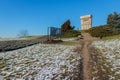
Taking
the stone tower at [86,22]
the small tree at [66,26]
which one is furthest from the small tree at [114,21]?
the stone tower at [86,22]

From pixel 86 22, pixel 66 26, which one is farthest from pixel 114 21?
pixel 86 22

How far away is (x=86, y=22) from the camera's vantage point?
84688 mm

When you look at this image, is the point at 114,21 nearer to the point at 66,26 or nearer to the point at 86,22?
→ the point at 66,26

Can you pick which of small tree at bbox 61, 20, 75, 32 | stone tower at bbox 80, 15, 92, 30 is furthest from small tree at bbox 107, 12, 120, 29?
stone tower at bbox 80, 15, 92, 30

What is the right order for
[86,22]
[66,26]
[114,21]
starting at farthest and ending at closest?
1. [86,22]
2. [66,26]
3. [114,21]

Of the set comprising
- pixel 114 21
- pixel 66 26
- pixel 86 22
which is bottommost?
pixel 66 26

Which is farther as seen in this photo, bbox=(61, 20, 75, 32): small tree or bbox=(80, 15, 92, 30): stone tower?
bbox=(80, 15, 92, 30): stone tower

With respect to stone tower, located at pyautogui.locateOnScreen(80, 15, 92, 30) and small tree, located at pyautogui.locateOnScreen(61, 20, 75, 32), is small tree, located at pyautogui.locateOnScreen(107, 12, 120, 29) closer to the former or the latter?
small tree, located at pyautogui.locateOnScreen(61, 20, 75, 32)

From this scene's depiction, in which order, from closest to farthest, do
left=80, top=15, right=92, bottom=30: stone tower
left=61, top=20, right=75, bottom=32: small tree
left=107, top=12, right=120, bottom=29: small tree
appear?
left=107, top=12, right=120, bottom=29: small tree → left=61, top=20, right=75, bottom=32: small tree → left=80, top=15, right=92, bottom=30: stone tower

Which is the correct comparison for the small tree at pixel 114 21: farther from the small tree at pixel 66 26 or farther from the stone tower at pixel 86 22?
the stone tower at pixel 86 22

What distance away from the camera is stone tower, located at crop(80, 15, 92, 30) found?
83500mm

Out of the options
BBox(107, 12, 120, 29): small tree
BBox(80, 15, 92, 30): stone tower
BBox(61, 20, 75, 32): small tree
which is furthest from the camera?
BBox(80, 15, 92, 30): stone tower

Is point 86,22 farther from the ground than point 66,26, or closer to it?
farther from the ground

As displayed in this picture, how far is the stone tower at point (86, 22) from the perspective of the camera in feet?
274
